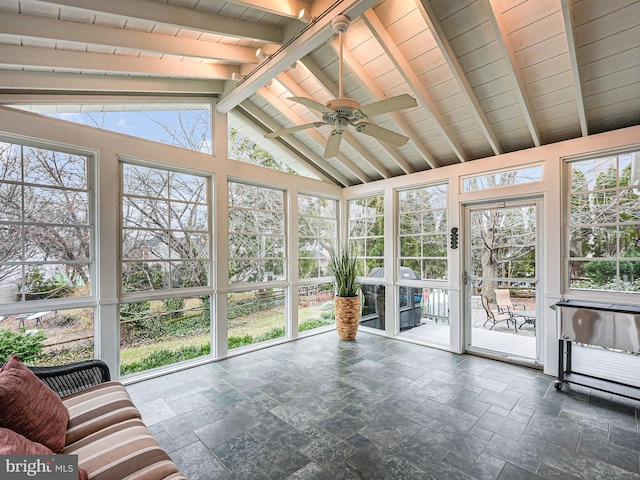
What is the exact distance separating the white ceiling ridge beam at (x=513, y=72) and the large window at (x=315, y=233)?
3.36 metres

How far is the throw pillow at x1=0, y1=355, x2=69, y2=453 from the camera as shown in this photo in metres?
1.52

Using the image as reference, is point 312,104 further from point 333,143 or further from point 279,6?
point 279,6

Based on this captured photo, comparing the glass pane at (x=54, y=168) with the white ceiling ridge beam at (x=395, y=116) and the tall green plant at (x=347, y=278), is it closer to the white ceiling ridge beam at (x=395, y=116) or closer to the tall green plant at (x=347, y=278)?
the white ceiling ridge beam at (x=395, y=116)

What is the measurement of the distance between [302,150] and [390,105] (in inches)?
116

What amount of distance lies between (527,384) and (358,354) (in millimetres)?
2024

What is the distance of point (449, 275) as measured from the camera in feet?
15.4

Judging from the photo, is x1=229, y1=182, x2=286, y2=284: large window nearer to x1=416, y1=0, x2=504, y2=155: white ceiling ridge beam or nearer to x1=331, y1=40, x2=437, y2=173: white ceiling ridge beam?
x1=331, y1=40, x2=437, y2=173: white ceiling ridge beam

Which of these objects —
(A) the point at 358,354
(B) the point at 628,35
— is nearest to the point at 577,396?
(A) the point at 358,354

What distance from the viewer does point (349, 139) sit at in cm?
467

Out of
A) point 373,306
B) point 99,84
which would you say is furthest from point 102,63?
point 373,306

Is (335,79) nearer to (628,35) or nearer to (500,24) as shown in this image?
(500,24)

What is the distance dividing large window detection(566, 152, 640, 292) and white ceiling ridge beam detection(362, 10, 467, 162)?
4.80 ft

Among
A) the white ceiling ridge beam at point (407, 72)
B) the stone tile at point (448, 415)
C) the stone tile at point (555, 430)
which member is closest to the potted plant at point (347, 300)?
the stone tile at point (448, 415)

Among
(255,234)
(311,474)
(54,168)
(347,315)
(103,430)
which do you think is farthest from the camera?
(347,315)
